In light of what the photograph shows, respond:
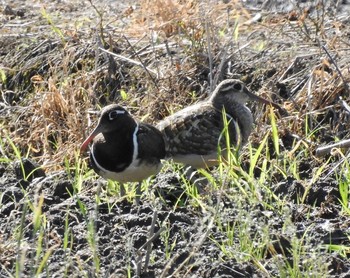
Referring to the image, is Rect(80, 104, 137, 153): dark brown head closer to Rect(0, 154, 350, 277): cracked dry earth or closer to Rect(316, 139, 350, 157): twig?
Rect(0, 154, 350, 277): cracked dry earth

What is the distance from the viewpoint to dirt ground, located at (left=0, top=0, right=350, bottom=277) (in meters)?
5.50

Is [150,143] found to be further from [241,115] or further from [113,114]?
[241,115]

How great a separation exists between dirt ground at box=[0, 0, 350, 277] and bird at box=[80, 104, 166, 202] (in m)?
0.18

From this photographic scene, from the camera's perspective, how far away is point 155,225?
6242 mm

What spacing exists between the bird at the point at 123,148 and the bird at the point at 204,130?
297 mm

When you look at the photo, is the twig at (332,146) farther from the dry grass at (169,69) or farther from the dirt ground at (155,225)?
the dry grass at (169,69)

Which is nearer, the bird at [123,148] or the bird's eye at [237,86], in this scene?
the bird at [123,148]

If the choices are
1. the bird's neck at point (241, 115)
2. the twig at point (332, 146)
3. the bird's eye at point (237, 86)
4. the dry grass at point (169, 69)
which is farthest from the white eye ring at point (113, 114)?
the twig at point (332, 146)

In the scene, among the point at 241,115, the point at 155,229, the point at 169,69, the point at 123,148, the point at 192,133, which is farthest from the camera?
the point at 169,69

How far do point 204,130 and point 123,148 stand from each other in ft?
2.69

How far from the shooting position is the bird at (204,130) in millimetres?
7652

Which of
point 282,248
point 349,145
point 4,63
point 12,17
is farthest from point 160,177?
point 12,17

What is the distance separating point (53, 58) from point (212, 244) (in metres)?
3.90

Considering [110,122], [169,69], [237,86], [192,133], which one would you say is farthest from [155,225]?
[169,69]
